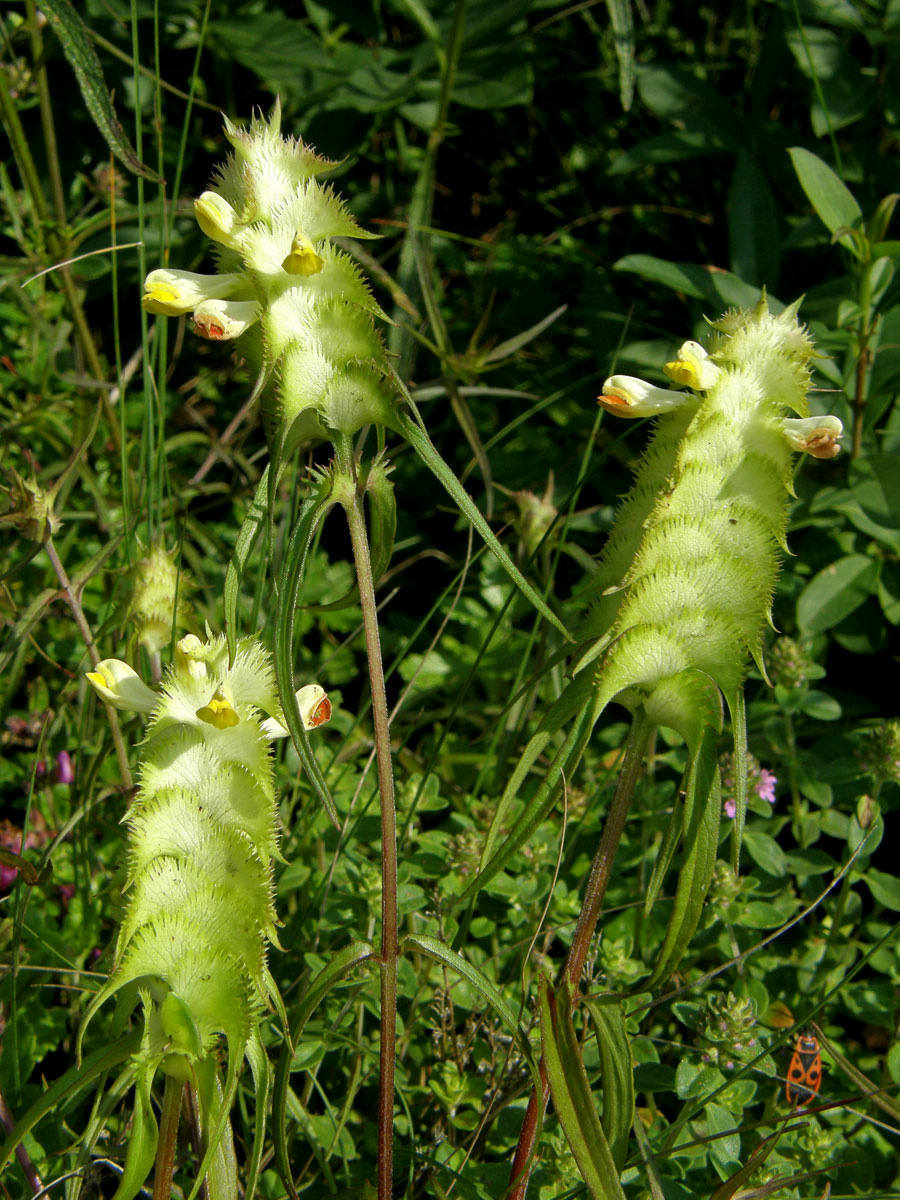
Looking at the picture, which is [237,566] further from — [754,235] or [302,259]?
[754,235]

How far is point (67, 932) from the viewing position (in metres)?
1.25

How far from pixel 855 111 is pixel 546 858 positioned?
1.18 metres

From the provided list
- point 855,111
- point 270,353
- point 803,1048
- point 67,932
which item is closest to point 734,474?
point 270,353

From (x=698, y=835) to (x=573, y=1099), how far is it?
0.18 metres

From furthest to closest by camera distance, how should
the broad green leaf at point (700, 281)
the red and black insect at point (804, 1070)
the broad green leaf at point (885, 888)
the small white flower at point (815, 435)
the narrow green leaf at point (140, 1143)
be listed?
the broad green leaf at point (700, 281)
the broad green leaf at point (885, 888)
the red and black insect at point (804, 1070)
the small white flower at point (815, 435)
the narrow green leaf at point (140, 1143)

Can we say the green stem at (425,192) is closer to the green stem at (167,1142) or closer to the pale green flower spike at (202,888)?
the pale green flower spike at (202,888)

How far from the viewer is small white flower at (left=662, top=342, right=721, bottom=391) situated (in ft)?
2.43

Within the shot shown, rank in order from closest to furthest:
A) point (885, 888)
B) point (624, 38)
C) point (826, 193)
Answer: point (885, 888) < point (826, 193) < point (624, 38)

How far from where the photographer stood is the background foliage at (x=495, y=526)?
108 centimetres

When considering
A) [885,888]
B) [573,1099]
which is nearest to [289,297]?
[573,1099]

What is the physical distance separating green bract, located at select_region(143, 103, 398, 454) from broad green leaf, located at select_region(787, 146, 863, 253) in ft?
2.90

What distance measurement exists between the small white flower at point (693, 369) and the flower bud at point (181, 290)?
0.95 feet

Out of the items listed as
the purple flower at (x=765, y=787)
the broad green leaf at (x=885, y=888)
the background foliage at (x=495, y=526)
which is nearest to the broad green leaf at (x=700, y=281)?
the background foliage at (x=495, y=526)

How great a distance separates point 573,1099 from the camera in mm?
717
